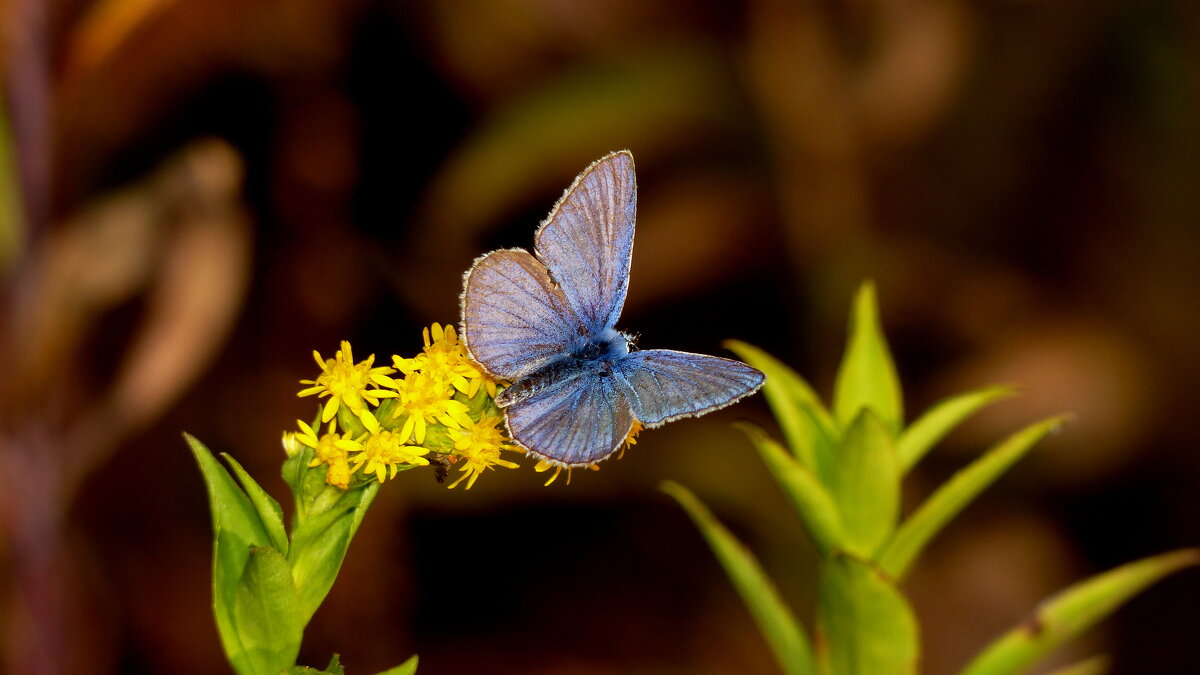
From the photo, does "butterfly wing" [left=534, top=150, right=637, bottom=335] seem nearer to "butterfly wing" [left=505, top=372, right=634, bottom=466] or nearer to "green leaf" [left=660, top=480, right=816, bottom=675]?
"butterfly wing" [left=505, top=372, right=634, bottom=466]

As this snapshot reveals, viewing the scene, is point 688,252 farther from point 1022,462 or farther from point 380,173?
point 1022,462

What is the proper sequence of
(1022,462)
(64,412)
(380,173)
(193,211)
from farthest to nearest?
(1022,462) < (380,173) < (64,412) < (193,211)

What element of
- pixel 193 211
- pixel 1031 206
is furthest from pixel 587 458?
pixel 1031 206

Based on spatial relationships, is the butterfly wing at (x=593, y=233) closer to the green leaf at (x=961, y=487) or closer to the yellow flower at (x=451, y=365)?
the yellow flower at (x=451, y=365)

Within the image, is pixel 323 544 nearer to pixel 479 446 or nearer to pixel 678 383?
pixel 479 446

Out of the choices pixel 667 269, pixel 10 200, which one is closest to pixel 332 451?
pixel 10 200

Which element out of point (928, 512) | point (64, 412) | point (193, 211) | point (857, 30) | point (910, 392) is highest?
point (857, 30)

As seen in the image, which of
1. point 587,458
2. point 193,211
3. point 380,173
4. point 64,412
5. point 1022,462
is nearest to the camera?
point 587,458
